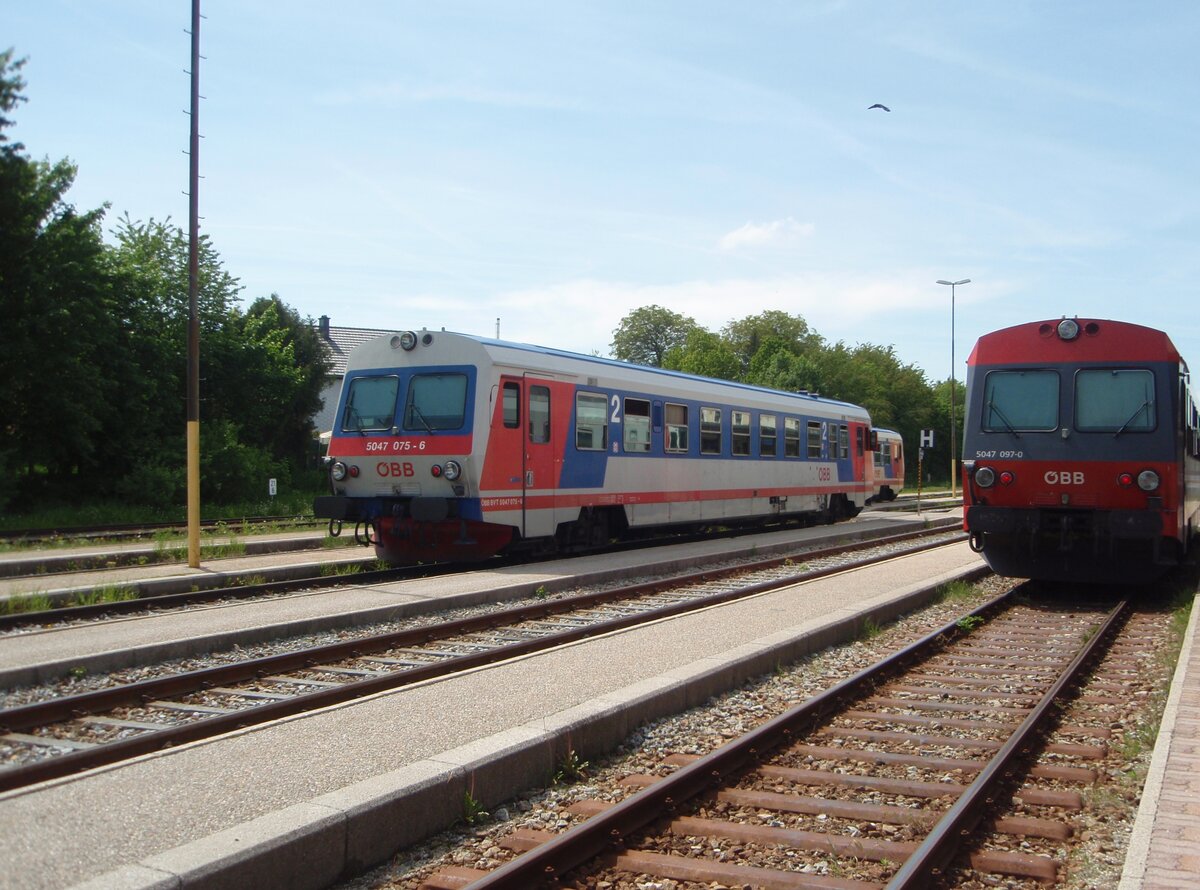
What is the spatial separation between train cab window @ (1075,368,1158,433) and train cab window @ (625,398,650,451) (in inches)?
276

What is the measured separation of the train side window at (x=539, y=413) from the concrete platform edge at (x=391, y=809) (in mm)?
8183

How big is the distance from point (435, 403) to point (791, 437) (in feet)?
36.6

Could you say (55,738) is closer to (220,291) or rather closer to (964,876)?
(964,876)

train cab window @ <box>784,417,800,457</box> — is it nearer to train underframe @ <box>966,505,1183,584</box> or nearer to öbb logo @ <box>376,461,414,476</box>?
train underframe @ <box>966,505,1183,584</box>

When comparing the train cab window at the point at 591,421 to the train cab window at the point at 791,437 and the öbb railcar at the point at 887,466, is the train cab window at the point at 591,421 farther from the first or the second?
the öbb railcar at the point at 887,466

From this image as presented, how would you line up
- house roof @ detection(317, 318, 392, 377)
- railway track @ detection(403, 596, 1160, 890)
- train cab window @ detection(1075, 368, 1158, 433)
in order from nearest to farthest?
railway track @ detection(403, 596, 1160, 890)
train cab window @ detection(1075, 368, 1158, 433)
house roof @ detection(317, 318, 392, 377)

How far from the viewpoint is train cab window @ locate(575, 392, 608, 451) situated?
16.3 metres

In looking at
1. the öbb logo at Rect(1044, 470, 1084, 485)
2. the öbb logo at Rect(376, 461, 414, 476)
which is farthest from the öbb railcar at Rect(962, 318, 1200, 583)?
the öbb logo at Rect(376, 461, 414, 476)

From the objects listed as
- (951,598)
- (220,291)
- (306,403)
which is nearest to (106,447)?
(220,291)

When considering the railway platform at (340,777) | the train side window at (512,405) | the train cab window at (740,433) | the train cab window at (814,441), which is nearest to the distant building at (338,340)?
the train cab window at (814,441)

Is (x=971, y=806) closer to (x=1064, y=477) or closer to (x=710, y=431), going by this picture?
(x=1064, y=477)

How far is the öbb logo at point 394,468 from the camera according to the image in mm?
14906

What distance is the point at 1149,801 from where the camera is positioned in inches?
197

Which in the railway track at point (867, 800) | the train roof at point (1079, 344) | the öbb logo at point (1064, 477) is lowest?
the railway track at point (867, 800)
